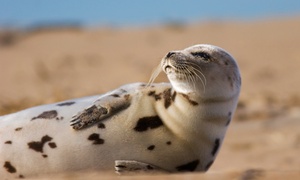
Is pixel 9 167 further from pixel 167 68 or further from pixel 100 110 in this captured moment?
pixel 167 68

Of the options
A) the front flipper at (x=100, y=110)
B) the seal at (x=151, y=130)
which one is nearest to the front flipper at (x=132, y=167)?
the seal at (x=151, y=130)

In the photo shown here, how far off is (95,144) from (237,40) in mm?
20170

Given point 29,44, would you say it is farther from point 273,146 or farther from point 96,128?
point 96,128

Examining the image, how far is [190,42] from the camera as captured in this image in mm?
23891

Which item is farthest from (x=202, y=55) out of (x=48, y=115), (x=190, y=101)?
(x=48, y=115)

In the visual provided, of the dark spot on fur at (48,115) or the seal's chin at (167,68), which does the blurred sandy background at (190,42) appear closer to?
the seal's chin at (167,68)

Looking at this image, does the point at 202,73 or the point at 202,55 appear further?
the point at 202,55

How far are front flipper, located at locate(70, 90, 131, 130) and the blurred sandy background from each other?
61 cm

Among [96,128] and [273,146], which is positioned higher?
[96,128]

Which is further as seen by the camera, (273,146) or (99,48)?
(99,48)

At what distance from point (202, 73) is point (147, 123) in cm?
44

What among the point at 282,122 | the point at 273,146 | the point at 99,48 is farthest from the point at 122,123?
the point at 99,48

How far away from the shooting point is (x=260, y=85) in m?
14.8

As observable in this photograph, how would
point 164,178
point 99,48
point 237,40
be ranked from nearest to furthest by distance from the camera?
point 164,178, point 99,48, point 237,40
